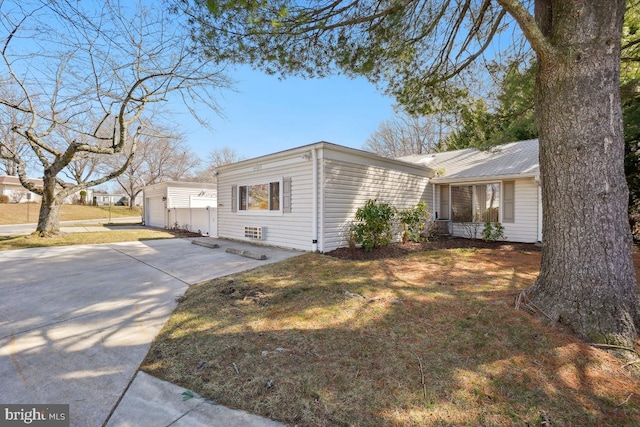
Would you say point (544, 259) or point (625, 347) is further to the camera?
point (544, 259)

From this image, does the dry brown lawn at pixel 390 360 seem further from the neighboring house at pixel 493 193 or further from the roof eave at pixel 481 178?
the neighboring house at pixel 493 193

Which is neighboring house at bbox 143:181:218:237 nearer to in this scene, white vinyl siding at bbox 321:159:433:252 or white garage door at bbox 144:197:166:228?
white garage door at bbox 144:197:166:228

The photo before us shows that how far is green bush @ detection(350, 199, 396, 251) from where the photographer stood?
24.6 feet

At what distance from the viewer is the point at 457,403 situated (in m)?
2.02

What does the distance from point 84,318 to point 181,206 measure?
14607 millimetres

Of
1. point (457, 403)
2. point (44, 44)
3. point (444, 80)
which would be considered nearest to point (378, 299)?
point (457, 403)

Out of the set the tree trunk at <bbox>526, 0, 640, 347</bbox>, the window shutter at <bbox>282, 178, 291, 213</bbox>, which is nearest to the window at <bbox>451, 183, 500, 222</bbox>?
the window shutter at <bbox>282, 178, 291, 213</bbox>

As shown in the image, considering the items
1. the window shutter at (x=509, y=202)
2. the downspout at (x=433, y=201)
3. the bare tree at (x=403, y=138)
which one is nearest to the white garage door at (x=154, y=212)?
the downspout at (x=433, y=201)

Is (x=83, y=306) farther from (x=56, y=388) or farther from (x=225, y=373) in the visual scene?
(x=225, y=373)

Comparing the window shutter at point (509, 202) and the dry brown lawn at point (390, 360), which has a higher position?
the window shutter at point (509, 202)

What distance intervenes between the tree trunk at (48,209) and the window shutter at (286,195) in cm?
859

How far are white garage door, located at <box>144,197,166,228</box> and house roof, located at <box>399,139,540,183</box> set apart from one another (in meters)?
15.2

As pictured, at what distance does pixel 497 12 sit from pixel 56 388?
A: 7955mm

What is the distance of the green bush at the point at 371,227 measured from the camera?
24.6 feet
